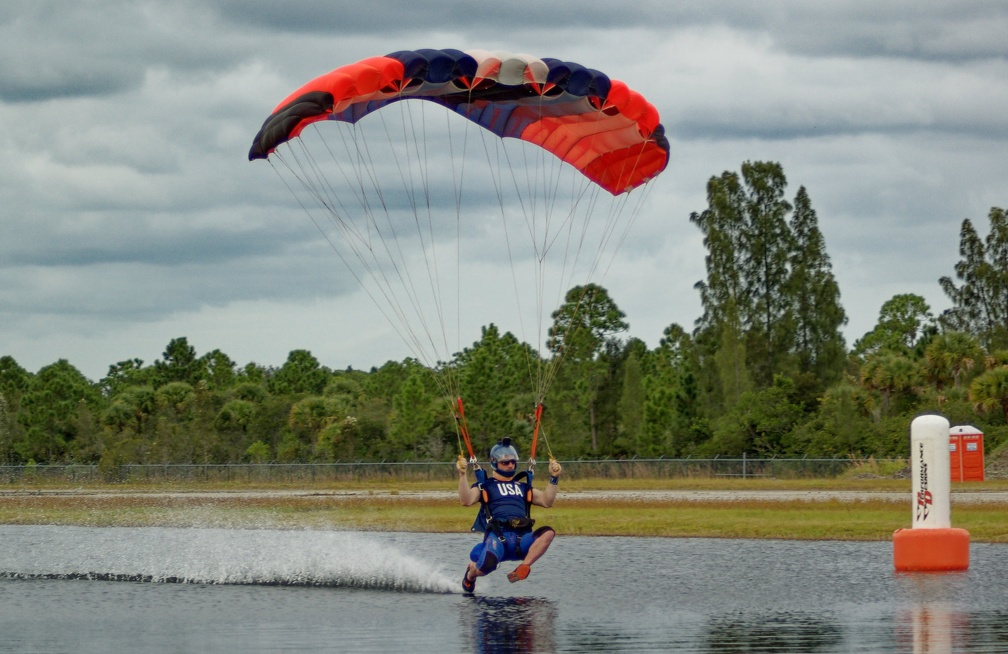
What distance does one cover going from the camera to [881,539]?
23.8 m

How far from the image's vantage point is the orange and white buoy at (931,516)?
17812mm

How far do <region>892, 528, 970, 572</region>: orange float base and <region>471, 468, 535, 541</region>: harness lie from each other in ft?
17.9

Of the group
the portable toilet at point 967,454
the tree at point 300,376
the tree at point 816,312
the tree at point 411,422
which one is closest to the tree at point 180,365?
the tree at point 300,376

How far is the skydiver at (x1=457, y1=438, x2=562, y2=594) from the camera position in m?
15.8

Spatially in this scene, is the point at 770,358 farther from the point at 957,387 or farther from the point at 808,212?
the point at 957,387

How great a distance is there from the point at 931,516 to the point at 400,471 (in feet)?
117

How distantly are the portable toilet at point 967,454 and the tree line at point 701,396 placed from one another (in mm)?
7078

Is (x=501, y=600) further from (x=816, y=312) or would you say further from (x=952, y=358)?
(x=816, y=312)

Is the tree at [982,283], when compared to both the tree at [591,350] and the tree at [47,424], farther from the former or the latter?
the tree at [47,424]

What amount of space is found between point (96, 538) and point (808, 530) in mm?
15038

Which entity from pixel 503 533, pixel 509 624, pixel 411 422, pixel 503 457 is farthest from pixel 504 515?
pixel 411 422

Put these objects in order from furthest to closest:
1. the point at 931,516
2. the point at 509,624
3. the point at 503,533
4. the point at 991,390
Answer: the point at 991,390, the point at 931,516, the point at 503,533, the point at 509,624

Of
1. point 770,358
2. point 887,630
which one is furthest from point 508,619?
point 770,358

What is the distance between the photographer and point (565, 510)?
111 ft
